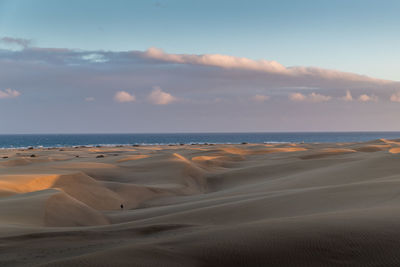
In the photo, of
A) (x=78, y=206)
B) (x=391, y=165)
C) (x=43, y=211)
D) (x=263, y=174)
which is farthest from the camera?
(x=263, y=174)

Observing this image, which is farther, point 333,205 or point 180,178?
point 180,178

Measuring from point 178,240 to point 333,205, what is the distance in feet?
11.4

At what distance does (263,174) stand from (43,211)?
10057mm

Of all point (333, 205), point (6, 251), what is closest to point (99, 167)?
point (333, 205)

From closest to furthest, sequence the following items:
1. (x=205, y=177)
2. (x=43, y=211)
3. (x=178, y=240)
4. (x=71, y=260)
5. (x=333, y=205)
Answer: (x=71, y=260), (x=178, y=240), (x=333, y=205), (x=43, y=211), (x=205, y=177)

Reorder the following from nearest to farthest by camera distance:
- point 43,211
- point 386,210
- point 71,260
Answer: point 71,260 < point 386,210 < point 43,211

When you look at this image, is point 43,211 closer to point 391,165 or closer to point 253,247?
Result: point 253,247

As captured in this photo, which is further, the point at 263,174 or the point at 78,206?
the point at 263,174

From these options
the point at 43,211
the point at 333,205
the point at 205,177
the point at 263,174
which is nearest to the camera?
the point at 333,205

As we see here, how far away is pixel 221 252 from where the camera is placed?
346 centimetres

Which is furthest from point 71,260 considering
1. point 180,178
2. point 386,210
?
point 180,178

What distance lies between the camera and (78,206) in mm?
8031

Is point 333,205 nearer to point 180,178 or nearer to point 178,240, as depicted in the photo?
point 178,240

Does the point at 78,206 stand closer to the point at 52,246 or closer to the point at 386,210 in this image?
the point at 52,246
